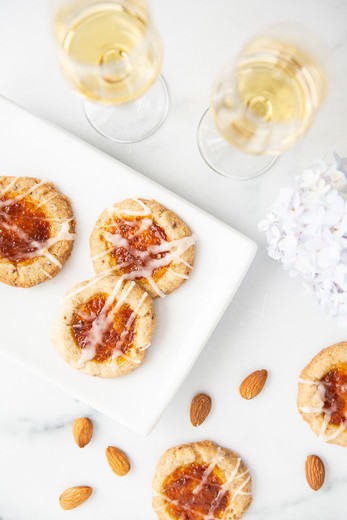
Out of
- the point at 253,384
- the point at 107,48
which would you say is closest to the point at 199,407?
the point at 253,384

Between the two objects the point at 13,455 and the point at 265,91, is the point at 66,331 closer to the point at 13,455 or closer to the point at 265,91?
the point at 13,455

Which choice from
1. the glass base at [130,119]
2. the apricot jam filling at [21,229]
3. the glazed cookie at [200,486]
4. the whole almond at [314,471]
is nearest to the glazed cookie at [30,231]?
the apricot jam filling at [21,229]

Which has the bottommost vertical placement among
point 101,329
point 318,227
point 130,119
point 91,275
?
point 101,329

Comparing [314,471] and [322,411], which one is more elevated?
[322,411]

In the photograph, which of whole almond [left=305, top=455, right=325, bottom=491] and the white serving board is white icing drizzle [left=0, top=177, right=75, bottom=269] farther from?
whole almond [left=305, top=455, right=325, bottom=491]

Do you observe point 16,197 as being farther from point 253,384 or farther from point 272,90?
point 253,384

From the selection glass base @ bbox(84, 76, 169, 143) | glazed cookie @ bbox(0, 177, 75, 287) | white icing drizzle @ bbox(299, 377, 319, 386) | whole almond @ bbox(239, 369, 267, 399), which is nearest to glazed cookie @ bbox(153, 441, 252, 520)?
whole almond @ bbox(239, 369, 267, 399)

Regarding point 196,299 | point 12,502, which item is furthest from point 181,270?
point 12,502
